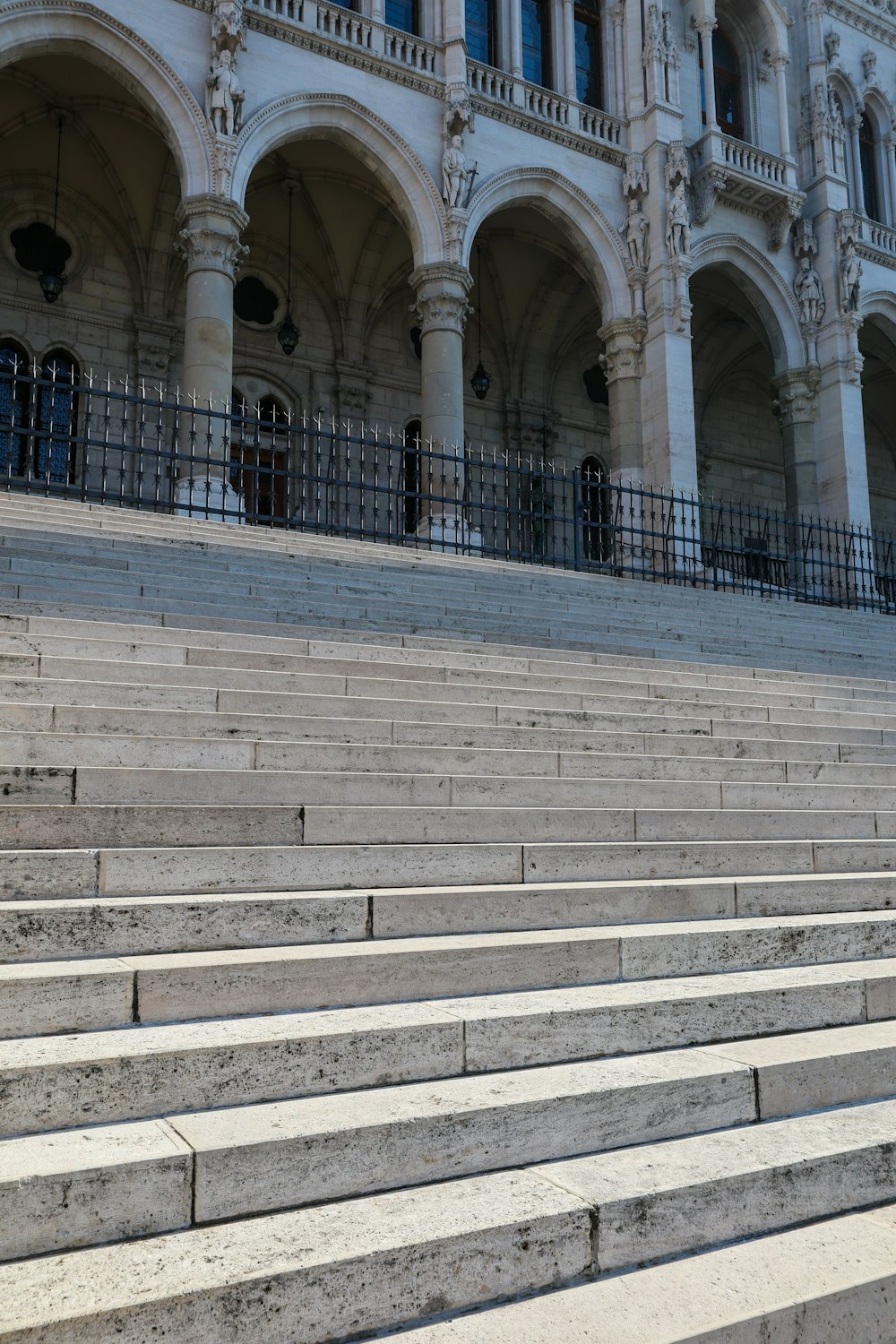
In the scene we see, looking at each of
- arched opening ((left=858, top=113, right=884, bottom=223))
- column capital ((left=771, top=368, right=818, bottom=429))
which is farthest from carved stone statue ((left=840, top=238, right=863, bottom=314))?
arched opening ((left=858, top=113, right=884, bottom=223))

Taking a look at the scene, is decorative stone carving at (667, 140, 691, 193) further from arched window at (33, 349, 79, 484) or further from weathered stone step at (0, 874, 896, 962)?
weathered stone step at (0, 874, 896, 962)

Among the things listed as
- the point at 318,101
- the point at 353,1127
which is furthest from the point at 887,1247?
the point at 318,101

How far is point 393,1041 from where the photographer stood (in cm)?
293

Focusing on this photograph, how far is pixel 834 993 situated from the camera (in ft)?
12.3

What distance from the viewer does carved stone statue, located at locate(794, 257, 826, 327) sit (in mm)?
19734

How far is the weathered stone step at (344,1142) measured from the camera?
2.25 meters

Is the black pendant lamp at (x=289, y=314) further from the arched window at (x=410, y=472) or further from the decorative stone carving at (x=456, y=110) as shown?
the decorative stone carving at (x=456, y=110)

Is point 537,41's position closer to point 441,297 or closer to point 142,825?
point 441,297

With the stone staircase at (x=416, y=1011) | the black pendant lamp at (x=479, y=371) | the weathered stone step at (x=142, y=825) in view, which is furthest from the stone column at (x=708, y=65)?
the weathered stone step at (x=142, y=825)

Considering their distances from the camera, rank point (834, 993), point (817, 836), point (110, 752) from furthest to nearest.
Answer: point (817, 836), point (110, 752), point (834, 993)

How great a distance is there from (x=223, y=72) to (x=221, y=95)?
1.13 feet

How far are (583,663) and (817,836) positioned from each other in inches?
99.1

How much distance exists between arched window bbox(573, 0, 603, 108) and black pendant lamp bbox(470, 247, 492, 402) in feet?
11.3

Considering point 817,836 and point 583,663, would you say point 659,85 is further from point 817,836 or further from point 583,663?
point 817,836
